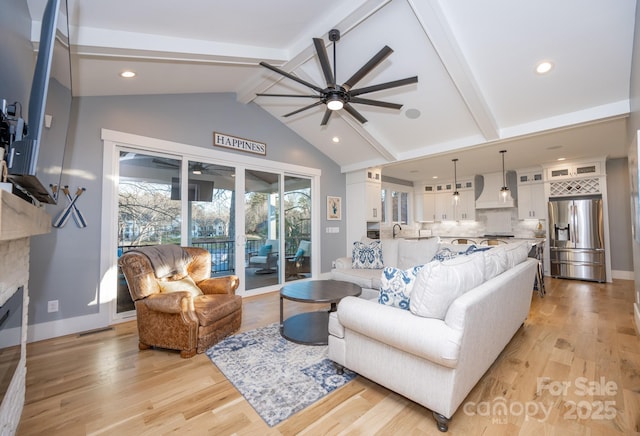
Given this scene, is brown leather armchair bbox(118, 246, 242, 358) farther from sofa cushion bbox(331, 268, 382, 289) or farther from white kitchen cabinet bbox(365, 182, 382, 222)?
white kitchen cabinet bbox(365, 182, 382, 222)

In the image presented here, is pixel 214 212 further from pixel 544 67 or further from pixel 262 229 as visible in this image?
pixel 544 67

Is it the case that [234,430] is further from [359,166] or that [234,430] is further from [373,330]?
[359,166]

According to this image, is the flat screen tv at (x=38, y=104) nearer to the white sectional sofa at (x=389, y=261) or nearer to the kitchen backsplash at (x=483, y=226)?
the white sectional sofa at (x=389, y=261)

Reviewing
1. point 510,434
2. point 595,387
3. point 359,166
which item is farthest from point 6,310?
point 359,166

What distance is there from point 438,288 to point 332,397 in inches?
41.8

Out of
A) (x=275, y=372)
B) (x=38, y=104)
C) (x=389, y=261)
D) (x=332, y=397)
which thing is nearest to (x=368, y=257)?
(x=389, y=261)

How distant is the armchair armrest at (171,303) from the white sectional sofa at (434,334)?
4.41 ft

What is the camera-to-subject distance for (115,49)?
2.59 meters

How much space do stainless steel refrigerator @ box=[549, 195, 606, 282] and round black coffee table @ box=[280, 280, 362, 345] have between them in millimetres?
5338

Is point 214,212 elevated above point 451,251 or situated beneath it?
elevated above

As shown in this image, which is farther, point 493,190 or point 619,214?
point 493,190

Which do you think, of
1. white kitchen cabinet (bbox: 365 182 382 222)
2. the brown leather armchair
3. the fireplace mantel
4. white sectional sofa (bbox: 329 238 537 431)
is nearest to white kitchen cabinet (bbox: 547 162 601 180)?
white kitchen cabinet (bbox: 365 182 382 222)

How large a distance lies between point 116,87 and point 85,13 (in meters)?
1.06

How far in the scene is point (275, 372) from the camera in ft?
7.30
